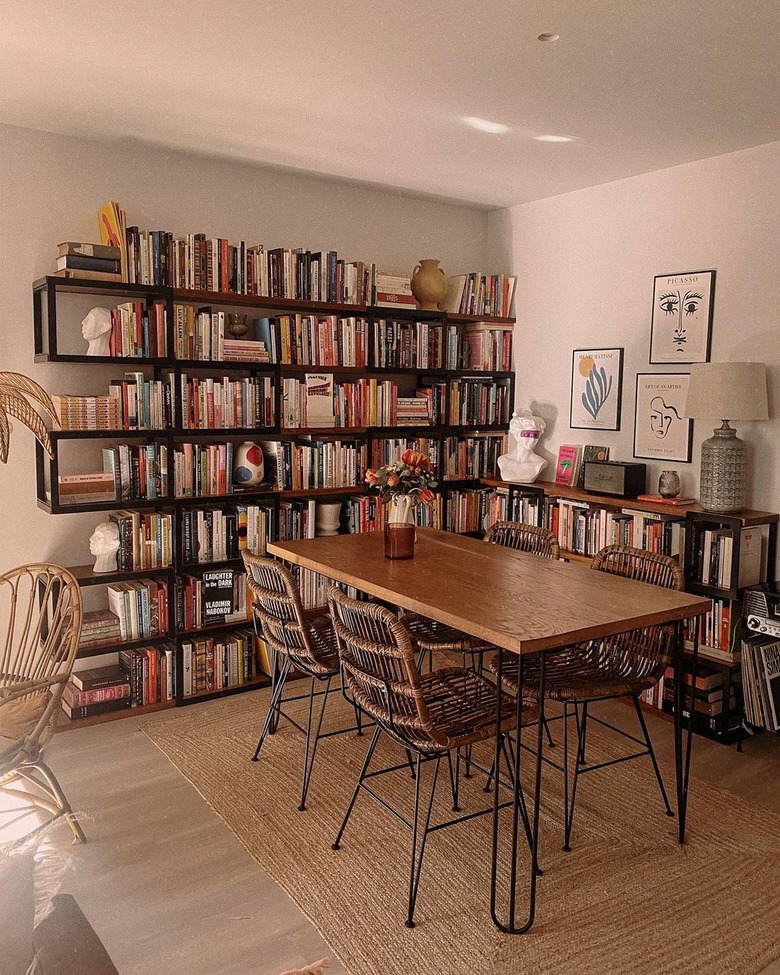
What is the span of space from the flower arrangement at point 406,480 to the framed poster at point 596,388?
68.4 inches

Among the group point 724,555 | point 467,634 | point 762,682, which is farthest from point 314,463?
point 762,682

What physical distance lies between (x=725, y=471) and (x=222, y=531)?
97.5 inches

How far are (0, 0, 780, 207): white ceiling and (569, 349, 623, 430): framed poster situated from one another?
3.33ft

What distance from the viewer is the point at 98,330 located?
12.7ft

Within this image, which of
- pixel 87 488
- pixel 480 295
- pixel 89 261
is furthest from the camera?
pixel 480 295

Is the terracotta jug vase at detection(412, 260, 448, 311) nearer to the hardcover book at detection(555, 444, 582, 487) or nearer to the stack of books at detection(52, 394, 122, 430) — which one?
the hardcover book at detection(555, 444, 582, 487)

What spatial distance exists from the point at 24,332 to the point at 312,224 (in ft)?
5.62

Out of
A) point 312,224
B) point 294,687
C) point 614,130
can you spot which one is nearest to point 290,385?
point 312,224

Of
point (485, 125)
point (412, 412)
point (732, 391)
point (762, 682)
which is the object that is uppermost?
point (485, 125)

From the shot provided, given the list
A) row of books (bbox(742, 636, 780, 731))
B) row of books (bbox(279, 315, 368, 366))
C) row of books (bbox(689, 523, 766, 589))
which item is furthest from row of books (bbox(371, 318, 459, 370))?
row of books (bbox(742, 636, 780, 731))

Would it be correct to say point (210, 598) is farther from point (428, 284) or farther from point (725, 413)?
point (725, 413)

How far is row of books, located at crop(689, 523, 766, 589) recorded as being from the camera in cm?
384

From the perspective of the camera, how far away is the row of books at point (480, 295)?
5184 millimetres

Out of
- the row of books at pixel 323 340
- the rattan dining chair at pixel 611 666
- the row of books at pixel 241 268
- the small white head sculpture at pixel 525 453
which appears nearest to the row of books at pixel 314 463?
the row of books at pixel 323 340
